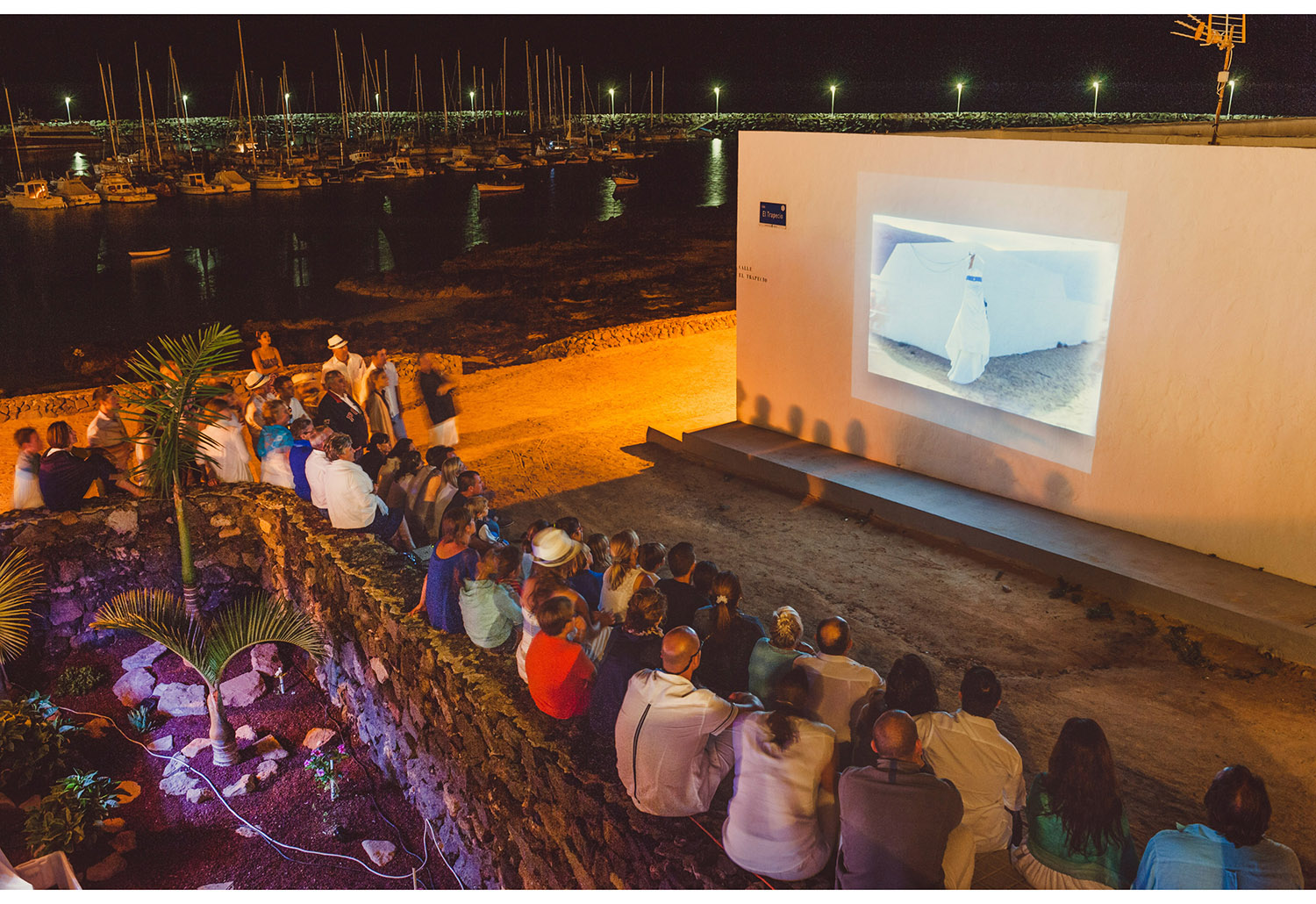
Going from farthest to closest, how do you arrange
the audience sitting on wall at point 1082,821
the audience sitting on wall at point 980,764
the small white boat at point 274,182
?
the small white boat at point 274,182 → the audience sitting on wall at point 980,764 → the audience sitting on wall at point 1082,821

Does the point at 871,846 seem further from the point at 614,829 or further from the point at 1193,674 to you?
the point at 1193,674

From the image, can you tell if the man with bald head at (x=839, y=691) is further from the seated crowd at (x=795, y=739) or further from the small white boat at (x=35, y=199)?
the small white boat at (x=35, y=199)

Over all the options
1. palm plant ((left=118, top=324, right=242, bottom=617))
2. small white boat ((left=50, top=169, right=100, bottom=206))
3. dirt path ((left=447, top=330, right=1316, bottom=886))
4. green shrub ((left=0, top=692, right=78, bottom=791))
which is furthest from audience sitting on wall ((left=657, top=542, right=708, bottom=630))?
small white boat ((left=50, top=169, right=100, bottom=206))

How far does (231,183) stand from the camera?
196 ft

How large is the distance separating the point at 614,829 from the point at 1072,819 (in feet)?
6.77

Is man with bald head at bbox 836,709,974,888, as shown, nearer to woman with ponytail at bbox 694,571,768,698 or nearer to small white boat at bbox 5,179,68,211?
woman with ponytail at bbox 694,571,768,698

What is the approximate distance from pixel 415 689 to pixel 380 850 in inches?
42.4

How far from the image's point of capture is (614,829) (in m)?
4.43

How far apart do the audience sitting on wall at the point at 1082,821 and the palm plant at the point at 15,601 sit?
7300 millimetres

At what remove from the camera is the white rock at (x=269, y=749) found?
711 cm

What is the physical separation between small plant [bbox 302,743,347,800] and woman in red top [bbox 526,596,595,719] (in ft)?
8.63


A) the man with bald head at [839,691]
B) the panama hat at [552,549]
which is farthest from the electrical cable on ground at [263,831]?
the man with bald head at [839,691]

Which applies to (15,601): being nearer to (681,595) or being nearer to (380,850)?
(380,850)

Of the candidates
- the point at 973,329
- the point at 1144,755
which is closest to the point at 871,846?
the point at 1144,755
